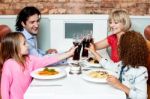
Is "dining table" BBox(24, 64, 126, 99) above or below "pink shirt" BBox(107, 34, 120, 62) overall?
below

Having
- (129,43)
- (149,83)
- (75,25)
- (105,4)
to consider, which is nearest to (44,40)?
(75,25)

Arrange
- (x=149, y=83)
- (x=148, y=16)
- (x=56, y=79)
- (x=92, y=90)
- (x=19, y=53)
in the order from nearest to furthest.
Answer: (x=92, y=90), (x=56, y=79), (x=19, y=53), (x=149, y=83), (x=148, y=16)

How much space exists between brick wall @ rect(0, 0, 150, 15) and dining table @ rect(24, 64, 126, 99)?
1.69 meters

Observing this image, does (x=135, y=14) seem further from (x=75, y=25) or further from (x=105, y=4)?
(x=75, y=25)

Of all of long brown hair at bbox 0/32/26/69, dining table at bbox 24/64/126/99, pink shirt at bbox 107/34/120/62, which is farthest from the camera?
pink shirt at bbox 107/34/120/62

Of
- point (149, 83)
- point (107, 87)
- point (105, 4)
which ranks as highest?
point (105, 4)

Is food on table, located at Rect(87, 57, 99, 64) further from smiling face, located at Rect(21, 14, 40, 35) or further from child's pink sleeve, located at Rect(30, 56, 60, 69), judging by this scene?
smiling face, located at Rect(21, 14, 40, 35)

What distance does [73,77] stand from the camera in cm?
225

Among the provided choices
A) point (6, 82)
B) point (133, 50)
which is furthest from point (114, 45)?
point (6, 82)

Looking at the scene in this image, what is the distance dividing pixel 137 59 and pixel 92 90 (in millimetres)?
361

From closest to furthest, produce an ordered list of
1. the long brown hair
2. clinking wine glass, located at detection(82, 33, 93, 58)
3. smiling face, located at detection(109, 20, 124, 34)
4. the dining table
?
the dining table → the long brown hair → clinking wine glass, located at detection(82, 33, 93, 58) → smiling face, located at detection(109, 20, 124, 34)

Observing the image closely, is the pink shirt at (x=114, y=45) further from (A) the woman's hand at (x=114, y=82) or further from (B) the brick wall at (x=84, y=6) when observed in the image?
(A) the woman's hand at (x=114, y=82)

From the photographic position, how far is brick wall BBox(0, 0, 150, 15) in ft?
12.2

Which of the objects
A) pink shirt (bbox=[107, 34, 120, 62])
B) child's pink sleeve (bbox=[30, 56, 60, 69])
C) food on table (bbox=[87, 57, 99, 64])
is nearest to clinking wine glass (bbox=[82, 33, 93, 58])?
food on table (bbox=[87, 57, 99, 64])
